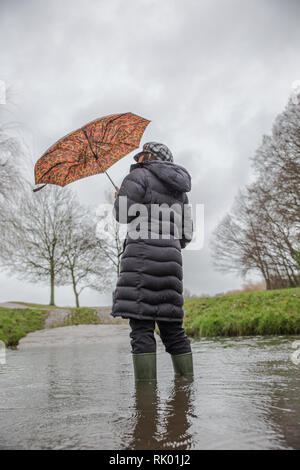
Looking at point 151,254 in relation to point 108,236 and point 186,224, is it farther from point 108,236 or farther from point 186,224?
point 108,236

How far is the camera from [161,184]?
3.50 m

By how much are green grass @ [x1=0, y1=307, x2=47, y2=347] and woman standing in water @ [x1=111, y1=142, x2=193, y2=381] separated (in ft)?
25.9

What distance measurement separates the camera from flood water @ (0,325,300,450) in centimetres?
179

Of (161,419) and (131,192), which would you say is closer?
(161,419)

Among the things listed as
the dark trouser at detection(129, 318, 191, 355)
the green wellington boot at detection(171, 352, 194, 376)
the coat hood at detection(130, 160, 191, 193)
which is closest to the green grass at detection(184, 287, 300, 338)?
the green wellington boot at detection(171, 352, 194, 376)

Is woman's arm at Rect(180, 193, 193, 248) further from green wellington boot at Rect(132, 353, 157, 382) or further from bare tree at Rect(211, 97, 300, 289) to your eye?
bare tree at Rect(211, 97, 300, 289)

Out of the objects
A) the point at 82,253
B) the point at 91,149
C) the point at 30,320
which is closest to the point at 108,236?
the point at 82,253

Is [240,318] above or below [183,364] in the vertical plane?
above

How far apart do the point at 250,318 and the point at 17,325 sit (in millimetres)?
8073

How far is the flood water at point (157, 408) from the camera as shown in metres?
1.79

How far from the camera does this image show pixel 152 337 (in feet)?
10.8

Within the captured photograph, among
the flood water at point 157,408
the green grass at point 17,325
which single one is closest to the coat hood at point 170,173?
the flood water at point 157,408
